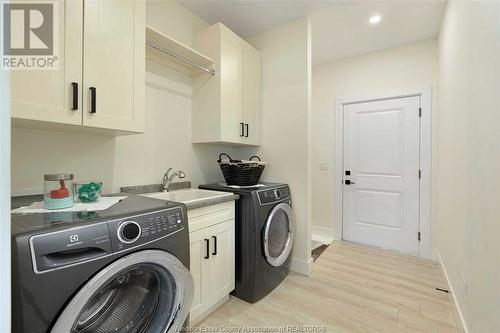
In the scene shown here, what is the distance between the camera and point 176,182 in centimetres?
212

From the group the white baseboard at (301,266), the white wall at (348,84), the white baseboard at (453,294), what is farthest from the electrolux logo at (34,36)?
the white wall at (348,84)

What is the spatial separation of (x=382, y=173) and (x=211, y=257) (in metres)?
2.50

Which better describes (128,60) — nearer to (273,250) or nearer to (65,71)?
(65,71)

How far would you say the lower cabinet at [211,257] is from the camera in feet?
5.02

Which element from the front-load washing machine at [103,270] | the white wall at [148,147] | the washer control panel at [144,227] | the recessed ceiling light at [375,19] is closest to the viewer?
the front-load washing machine at [103,270]

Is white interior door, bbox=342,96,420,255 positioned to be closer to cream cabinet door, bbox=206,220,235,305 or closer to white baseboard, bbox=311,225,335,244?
white baseboard, bbox=311,225,335,244

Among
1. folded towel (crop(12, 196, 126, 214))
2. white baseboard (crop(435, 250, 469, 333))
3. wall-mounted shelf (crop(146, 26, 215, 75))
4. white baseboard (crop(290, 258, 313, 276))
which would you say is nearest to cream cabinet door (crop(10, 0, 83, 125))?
folded towel (crop(12, 196, 126, 214))

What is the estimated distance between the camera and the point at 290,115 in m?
2.41

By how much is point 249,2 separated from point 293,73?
761mm

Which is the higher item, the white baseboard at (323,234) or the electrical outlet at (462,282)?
the electrical outlet at (462,282)

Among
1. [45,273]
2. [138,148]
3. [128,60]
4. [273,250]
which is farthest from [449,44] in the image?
[45,273]

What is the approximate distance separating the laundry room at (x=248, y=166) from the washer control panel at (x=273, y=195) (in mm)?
30

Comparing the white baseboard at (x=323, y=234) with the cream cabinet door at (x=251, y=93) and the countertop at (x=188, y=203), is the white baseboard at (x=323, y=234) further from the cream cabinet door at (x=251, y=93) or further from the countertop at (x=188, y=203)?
the countertop at (x=188, y=203)

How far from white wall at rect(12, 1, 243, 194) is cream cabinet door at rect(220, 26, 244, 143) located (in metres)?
0.38
